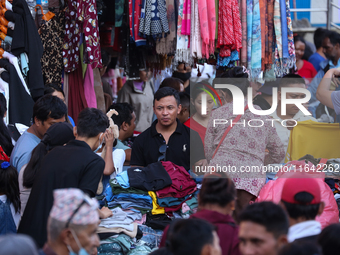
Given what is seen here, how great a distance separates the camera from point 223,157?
3691 millimetres

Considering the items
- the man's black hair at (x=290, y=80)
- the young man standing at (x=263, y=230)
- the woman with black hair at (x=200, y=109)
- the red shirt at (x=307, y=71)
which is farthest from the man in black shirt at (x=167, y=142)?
the red shirt at (x=307, y=71)

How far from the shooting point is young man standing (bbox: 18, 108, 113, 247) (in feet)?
9.43

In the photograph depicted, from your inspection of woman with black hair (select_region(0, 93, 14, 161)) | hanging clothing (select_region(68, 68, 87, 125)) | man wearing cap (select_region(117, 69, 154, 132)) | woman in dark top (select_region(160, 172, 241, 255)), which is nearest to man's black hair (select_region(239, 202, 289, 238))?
woman in dark top (select_region(160, 172, 241, 255))

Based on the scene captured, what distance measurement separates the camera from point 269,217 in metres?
2.26

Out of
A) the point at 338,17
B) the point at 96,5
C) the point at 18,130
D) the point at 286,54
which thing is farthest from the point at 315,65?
the point at 18,130

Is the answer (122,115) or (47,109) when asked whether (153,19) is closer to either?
(122,115)

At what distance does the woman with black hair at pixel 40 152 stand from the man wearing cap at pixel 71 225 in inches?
43.0

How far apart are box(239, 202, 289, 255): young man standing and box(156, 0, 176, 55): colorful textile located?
316 cm

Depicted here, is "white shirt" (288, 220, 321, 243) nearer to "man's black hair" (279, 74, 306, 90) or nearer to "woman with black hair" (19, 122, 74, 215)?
"woman with black hair" (19, 122, 74, 215)

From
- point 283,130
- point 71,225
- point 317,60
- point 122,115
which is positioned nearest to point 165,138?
point 122,115

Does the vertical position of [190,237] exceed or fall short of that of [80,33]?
it falls short

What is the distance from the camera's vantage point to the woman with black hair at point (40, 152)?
323cm

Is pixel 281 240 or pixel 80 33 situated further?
pixel 80 33

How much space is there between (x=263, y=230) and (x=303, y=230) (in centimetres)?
34
